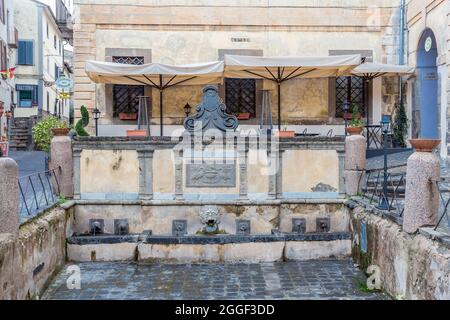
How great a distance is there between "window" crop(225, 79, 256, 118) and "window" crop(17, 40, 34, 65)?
850 inches

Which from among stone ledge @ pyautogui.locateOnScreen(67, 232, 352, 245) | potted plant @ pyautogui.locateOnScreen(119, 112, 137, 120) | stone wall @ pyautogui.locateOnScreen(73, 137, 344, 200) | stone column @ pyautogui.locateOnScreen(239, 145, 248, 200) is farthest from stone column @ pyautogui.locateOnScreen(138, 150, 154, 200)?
potted plant @ pyautogui.locateOnScreen(119, 112, 137, 120)

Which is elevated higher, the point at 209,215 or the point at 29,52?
the point at 29,52

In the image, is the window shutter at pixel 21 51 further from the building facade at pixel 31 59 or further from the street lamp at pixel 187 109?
the street lamp at pixel 187 109

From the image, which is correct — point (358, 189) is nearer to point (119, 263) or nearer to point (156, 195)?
point (156, 195)

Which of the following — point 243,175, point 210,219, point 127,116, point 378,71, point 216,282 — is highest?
point 378,71

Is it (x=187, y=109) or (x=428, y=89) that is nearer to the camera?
(x=428, y=89)

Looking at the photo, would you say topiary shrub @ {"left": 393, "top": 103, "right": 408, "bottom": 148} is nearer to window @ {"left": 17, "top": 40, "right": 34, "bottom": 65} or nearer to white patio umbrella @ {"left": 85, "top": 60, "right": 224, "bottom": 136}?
white patio umbrella @ {"left": 85, "top": 60, "right": 224, "bottom": 136}

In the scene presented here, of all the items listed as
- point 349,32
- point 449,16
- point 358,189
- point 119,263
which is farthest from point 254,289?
point 349,32

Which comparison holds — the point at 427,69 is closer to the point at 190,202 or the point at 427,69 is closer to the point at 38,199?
the point at 190,202

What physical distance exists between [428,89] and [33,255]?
40.5ft

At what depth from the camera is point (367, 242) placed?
8680 millimetres

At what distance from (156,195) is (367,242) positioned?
446 cm

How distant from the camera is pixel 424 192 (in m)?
6.52

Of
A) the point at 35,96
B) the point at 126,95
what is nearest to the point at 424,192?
the point at 126,95
